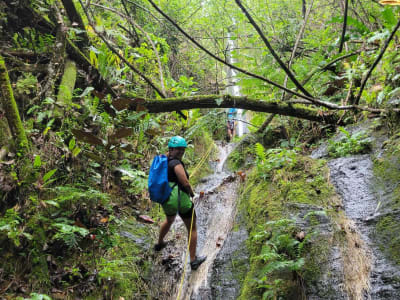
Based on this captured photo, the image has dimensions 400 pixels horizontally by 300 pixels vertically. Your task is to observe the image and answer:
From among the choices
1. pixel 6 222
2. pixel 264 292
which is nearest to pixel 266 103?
pixel 264 292

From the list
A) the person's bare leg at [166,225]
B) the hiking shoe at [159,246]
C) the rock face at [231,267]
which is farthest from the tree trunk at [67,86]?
the rock face at [231,267]

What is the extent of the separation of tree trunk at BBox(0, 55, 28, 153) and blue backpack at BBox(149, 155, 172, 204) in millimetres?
1680

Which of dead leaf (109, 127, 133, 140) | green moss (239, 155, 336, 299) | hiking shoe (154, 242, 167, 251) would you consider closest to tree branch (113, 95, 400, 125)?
dead leaf (109, 127, 133, 140)

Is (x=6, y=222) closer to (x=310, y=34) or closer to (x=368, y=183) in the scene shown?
(x=368, y=183)

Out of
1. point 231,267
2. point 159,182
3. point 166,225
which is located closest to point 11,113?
point 159,182

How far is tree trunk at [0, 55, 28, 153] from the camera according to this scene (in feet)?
11.2

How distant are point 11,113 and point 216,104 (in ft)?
9.37

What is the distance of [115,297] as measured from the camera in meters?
3.41

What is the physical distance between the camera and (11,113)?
135 inches

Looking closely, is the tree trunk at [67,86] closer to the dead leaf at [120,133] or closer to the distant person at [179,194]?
the dead leaf at [120,133]

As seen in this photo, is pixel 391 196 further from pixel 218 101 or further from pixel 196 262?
pixel 196 262

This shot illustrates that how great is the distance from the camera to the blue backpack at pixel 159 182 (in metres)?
3.99

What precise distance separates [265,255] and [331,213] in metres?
1.31

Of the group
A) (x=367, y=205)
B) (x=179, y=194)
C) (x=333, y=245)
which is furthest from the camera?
(x=179, y=194)
